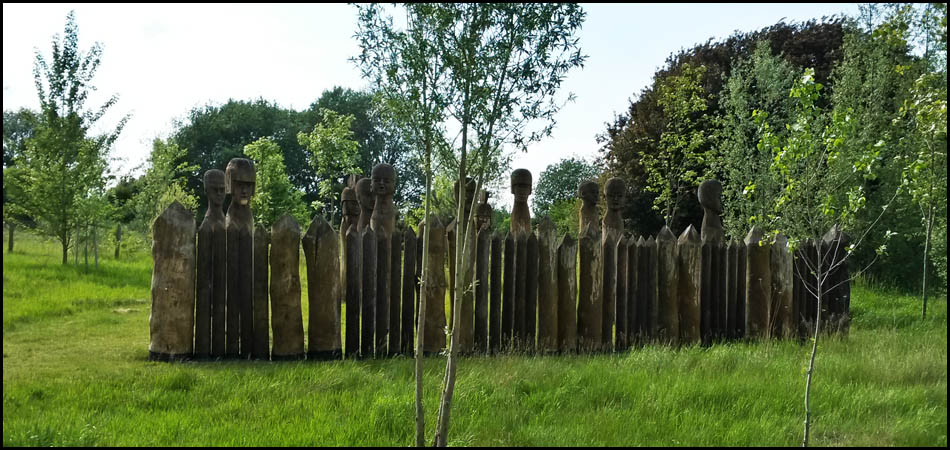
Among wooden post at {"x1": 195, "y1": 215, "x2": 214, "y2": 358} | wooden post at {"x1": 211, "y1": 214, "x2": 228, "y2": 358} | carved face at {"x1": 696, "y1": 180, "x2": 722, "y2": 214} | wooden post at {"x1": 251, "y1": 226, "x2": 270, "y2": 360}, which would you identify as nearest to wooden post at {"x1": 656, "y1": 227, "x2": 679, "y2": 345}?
carved face at {"x1": 696, "y1": 180, "x2": 722, "y2": 214}

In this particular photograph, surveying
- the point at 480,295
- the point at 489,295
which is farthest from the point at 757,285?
the point at 480,295

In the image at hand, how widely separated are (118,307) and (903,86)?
59.1 feet

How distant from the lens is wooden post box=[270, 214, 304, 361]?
6.77m

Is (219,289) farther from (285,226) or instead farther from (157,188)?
(157,188)

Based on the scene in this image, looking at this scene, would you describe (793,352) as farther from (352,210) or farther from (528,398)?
(352,210)

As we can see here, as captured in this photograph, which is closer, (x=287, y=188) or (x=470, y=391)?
(x=470, y=391)

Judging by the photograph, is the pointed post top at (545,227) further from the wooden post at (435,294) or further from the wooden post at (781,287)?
the wooden post at (781,287)

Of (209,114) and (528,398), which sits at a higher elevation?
(209,114)

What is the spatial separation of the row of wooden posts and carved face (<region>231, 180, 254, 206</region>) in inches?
23.8

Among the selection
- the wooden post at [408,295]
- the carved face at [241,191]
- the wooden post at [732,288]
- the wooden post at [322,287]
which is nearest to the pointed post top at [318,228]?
the wooden post at [322,287]

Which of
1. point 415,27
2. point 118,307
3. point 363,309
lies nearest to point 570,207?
point 118,307

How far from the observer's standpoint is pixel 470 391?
5.61m

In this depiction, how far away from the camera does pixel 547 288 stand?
296 inches

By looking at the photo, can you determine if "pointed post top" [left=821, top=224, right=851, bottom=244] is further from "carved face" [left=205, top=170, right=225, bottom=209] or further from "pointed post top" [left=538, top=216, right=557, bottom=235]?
"carved face" [left=205, top=170, right=225, bottom=209]
